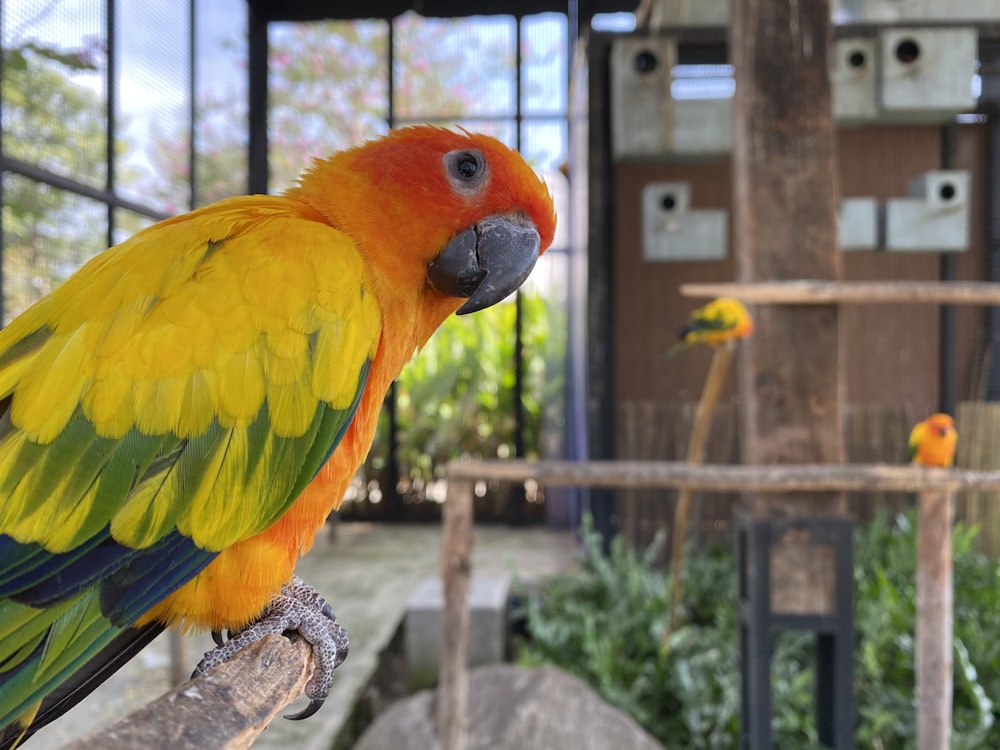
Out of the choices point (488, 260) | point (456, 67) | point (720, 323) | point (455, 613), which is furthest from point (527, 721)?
point (456, 67)

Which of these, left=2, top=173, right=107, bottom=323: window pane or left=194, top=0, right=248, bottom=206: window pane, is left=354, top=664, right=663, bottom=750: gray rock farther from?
left=194, top=0, right=248, bottom=206: window pane

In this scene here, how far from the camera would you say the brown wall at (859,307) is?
16.4 ft

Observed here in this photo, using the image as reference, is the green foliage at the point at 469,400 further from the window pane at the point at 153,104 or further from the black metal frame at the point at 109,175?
the black metal frame at the point at 109,175

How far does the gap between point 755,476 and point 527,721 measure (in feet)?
4.21

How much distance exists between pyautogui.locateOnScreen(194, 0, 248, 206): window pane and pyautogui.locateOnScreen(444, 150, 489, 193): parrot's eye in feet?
11.5

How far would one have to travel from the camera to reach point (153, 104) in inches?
145

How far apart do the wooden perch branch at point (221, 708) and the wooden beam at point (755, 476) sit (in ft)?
5.04

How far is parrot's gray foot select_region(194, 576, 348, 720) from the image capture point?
105cm

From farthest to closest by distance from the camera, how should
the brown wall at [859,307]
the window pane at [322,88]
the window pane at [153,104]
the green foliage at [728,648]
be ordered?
1. the window pane at [322,88]
2. the brown wall at [859,307]
3. the window pane at [153,104]
4. the green foliage at [728,648]

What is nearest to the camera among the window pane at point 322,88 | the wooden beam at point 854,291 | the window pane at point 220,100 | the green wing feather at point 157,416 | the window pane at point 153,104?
the green wing feather at point 157,416

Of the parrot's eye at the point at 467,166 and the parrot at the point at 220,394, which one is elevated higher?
the parrot's eye at the point at 467,166

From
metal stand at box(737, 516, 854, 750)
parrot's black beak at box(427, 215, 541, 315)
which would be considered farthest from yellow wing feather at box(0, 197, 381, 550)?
metal stand at box(737, 516, 854, 750)

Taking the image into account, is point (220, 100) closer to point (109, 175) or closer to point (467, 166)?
point (109, 175)

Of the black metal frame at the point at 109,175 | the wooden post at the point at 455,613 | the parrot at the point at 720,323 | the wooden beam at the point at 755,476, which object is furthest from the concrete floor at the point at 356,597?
the black metal frame at the point at 109,175
